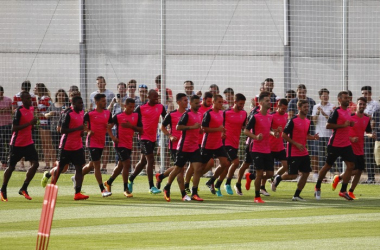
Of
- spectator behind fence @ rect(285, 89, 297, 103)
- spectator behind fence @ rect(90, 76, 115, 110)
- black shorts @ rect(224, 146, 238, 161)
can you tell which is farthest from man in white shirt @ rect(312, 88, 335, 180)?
spectator behind fence @ rect(90, 76, 115, 110)

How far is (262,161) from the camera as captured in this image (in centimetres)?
1822

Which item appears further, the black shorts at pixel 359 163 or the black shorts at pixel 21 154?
the black shorts at pixel 359 163

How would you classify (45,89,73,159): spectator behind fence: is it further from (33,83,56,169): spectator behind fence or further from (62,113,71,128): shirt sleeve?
(62,113,71,128): shirt sleeve

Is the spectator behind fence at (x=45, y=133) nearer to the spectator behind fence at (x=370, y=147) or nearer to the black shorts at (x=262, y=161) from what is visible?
the spectator behind fence at (x=370, y=147)

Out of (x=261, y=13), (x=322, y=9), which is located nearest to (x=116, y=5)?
(x=261, y=13)

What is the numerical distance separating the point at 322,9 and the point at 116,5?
250 inches

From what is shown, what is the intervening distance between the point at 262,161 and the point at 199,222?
3.88 meters

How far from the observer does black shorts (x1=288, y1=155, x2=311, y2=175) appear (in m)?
18.6

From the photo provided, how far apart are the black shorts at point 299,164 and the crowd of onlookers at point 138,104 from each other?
278 centimetres

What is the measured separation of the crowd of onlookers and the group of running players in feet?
7.19

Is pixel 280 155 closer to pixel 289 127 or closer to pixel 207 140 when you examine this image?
pixel 289 127

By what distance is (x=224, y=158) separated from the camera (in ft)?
62.8

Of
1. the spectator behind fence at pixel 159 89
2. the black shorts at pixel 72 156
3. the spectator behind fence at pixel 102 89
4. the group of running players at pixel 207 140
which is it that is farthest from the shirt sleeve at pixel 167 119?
the spectator behind fence at pixel 159 89

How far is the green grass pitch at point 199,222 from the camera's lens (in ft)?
39.9
